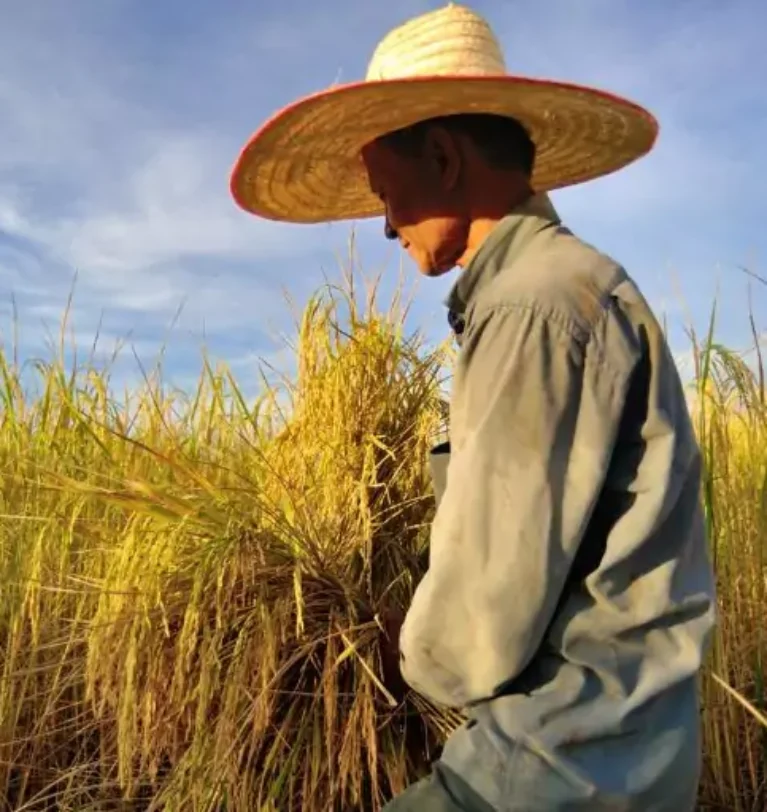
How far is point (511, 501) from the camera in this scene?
1.13 metres

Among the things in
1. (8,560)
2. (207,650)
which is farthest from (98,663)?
(8,560)

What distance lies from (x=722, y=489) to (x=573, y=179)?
1.11m

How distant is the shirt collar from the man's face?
0.08m

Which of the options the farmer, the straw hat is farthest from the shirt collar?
the straw hat

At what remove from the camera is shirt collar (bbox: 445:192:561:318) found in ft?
4.51

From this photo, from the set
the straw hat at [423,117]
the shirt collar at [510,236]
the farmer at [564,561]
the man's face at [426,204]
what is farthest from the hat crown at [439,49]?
the farmer at [564,561]

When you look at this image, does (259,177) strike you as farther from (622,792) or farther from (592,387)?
(622,792)

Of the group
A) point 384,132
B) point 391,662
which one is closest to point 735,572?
point 391,662

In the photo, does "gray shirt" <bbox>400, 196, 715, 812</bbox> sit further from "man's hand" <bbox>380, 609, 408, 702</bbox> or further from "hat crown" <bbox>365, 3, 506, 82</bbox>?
"man's hand" <bbox>380, 609, 408, 702</bbox>

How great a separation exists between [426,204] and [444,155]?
78mm

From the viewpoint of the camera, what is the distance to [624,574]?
1.20m

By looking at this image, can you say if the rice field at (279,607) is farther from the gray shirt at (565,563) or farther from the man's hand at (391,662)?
the gray shirt at (565,563)

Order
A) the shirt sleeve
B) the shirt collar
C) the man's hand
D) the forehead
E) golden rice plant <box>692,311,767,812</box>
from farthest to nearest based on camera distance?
1. golden rice plant <box>692,311,767,812</box>
2. the man's hand
3. the forehead
4. the shirt collar
5. the shirt sleeve

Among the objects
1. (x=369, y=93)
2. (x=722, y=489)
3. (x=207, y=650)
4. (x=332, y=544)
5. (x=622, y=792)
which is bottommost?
(x=622, y=792)
